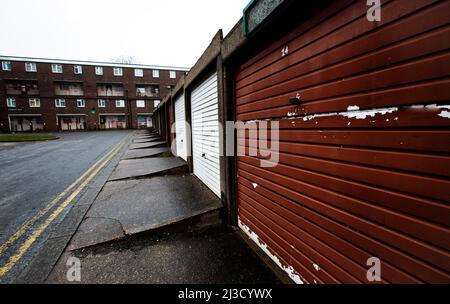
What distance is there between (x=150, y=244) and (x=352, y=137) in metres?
2.93

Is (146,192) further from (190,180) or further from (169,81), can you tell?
(169,81)

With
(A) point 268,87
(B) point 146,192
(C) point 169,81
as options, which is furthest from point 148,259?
(C) point 169,81

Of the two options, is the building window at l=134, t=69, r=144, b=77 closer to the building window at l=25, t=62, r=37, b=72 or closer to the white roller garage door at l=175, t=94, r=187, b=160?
the building window at l=25, t=62, r=37, b=72

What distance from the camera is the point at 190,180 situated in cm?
605

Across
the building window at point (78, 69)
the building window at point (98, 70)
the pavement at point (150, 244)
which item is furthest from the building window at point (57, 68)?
the pavement at point (150, 244)

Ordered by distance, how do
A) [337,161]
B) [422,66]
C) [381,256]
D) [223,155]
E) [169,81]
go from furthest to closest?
[169,81]
[223,155]
[337,161]
[381,256]
[422,66]

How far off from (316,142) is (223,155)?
2.14 meters

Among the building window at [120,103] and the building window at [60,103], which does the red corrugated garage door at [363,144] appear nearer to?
the building window at [120,103]

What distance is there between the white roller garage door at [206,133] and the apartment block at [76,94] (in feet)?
137

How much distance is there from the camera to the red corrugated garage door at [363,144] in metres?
1.22

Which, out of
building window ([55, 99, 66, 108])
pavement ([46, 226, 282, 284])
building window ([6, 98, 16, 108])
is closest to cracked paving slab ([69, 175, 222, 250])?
pavement ([46, 226, 282, 284])

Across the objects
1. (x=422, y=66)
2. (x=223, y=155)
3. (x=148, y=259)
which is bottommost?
(x=148, y=259)

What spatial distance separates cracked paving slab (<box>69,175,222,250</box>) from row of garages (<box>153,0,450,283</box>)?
144 cm

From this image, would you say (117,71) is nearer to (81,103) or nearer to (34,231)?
(81,103)
